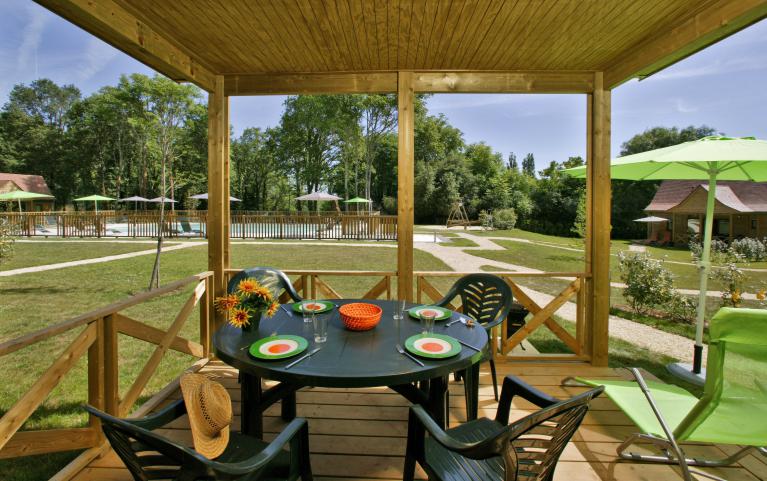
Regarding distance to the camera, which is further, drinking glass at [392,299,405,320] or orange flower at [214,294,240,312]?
drinking glass at [392,299,405,320]

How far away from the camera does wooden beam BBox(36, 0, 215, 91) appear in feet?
5.86

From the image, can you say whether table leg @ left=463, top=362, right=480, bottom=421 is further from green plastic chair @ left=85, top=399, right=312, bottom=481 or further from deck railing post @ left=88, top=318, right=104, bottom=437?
deck railing post @ left=88, top=318, right=104, bottom=437

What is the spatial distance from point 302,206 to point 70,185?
22299mm

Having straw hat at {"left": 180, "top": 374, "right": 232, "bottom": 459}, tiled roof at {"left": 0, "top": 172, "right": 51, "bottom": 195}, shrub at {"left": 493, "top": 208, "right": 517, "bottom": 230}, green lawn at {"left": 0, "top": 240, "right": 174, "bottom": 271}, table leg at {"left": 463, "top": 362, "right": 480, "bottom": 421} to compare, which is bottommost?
table leg at {"left": 463, "top": 362, "right": 480, "bottom": 421}

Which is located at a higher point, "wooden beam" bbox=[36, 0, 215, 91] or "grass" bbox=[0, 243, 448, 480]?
"wooden beam" bbox=[36, 0, 215, 91]

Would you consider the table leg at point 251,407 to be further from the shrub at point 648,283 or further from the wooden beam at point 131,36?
the shrub at point 648,283

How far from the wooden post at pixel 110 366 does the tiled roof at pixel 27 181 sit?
14.8 ft

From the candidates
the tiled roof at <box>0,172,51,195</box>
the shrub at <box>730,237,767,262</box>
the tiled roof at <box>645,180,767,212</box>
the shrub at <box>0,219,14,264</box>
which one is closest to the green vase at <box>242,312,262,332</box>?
the tiled roof at <box>0,172,51,195</box>

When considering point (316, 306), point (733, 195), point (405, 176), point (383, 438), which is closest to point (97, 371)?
point (316, 306)

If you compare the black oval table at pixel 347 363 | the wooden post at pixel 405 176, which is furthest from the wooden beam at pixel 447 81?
the black oval table at pixel 347 363

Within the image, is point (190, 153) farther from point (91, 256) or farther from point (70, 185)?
point (70, 185)

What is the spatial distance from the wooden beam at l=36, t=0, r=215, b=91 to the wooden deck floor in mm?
2199

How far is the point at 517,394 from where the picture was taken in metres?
1.41

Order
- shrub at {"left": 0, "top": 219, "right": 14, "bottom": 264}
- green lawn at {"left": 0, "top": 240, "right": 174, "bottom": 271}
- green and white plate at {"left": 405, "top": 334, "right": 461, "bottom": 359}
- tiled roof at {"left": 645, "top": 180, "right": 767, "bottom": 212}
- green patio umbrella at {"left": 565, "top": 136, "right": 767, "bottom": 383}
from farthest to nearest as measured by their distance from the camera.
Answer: tiled roof at {"left": 645, "top": 180, "right": 767, "bottom": 212} < green lawn at {"left": 0, "top": 240, "right": 174, "bottom": 271} < shrub at {"left": 0, "top": 219, "right": 14, "bottom": 264} < green patio umbrella at {"left": 565, "top": 136, "right": 767, "bottom": 383} < green and white plate at {"left": 405, "top": 334, "right": 461, "bottom": 359}
